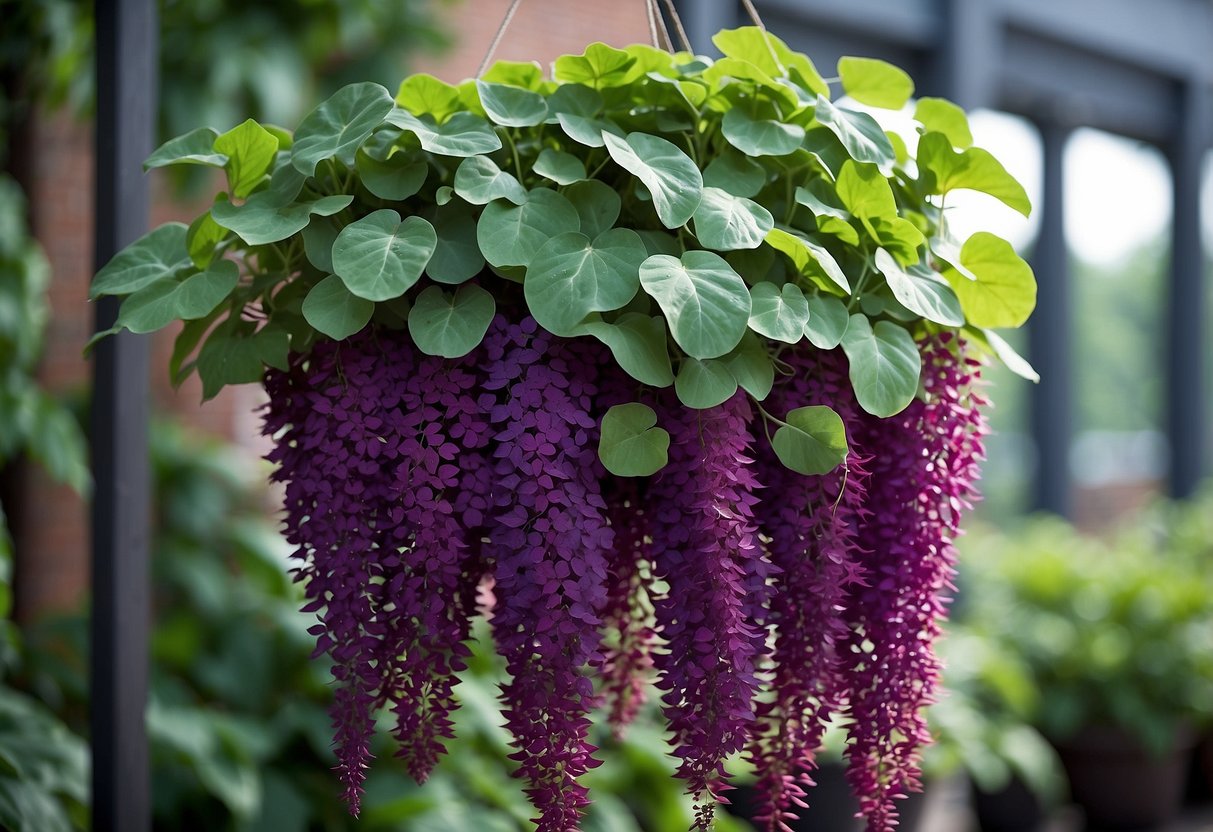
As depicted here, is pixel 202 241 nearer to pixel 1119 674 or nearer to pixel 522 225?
pixel 522 225

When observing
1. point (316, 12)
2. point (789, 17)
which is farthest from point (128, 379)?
point (789, 17)

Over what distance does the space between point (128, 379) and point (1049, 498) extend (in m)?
3.26

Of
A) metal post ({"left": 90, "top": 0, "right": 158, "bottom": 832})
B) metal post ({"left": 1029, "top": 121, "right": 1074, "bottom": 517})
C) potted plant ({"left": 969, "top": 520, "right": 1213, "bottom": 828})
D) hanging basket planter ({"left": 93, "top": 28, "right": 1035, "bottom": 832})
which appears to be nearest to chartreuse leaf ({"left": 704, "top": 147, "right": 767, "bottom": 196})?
hanging basket planter ({"left": 93, "top": 28, "right": 1035, "bottom": 832})

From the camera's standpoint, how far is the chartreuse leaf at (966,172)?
0.77 metres

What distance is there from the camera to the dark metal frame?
116 cm

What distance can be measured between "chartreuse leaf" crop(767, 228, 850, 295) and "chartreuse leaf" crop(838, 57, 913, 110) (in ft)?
0.66

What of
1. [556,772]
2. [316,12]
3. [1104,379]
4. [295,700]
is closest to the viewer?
[556,772]

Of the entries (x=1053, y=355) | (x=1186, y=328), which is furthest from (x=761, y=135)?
(x=1186, y=328)

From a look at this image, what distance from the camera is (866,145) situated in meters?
0.75

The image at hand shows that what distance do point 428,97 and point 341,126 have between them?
74mm

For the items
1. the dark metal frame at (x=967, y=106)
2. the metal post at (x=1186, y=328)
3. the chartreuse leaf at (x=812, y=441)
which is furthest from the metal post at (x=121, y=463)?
the metal post at (x=1186, y=328)

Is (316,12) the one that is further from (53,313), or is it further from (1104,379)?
(1104,379)

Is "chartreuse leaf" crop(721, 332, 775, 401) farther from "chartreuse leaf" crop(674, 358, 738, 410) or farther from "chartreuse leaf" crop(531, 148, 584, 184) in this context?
"chartreuse leaf" crop(531, 148, 584, 184)

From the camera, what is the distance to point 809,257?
2.31 ft
